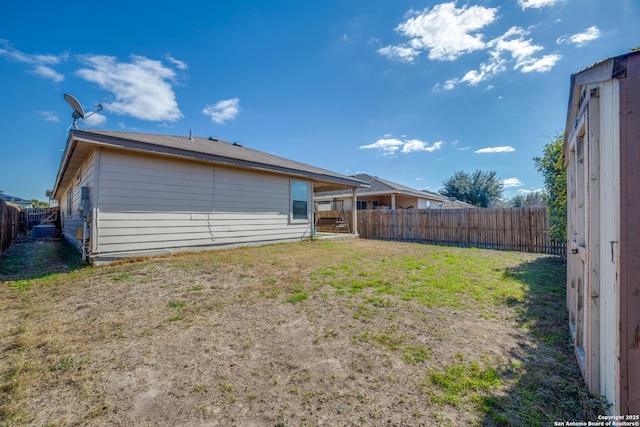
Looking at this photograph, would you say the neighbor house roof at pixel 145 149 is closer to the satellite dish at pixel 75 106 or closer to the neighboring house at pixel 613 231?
the satellite dish at pixel 75 106

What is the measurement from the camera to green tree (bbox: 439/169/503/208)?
1109 inches

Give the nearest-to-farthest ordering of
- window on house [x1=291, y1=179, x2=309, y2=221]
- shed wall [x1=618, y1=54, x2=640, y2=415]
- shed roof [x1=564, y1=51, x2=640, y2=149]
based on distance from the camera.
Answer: shed wall [x1=618, y1=54, x2=640, y2=415] < shed roof [x1=564, y1=51, x2=640, y2=149] < window on house [x1=291, y1=179, x2=309, y2=221]

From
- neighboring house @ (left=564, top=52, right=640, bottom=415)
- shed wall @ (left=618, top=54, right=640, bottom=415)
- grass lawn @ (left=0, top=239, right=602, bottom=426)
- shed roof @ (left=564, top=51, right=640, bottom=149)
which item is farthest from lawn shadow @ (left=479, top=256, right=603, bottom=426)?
shed roof @ (left=564, top=51, right=640, bottom=149)

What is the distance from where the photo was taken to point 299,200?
10.0 m

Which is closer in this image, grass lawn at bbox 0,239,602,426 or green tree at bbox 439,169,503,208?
grass lawn at bbox 0,239,602,426

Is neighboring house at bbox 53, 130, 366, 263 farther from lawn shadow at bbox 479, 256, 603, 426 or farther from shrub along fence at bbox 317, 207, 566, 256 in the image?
lawn shadow at bbox 479, 256, 603, 426

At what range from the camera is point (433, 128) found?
50.1 ft

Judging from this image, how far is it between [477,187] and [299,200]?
26.6 meters

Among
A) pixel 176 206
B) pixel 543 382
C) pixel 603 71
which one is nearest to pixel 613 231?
pixel 603 71

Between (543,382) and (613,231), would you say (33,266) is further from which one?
(613,231)

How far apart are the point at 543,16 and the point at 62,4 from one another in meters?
12.3

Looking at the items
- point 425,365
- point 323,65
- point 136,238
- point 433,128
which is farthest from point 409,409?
point 433,128

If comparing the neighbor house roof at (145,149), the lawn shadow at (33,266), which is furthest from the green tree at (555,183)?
the lawn shadow at (33,266)

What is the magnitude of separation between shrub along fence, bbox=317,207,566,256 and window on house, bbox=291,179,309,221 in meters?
5.14
